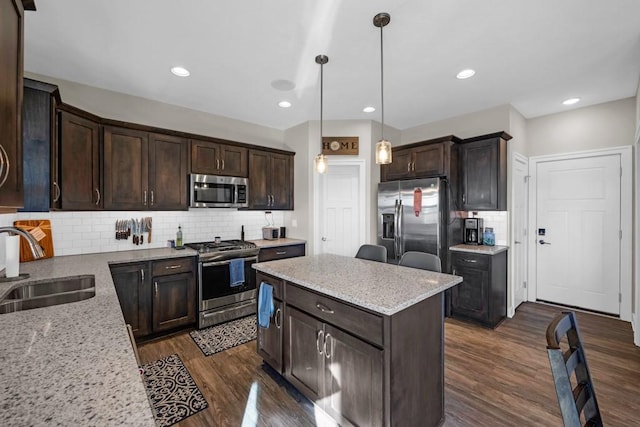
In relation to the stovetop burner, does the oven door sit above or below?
below

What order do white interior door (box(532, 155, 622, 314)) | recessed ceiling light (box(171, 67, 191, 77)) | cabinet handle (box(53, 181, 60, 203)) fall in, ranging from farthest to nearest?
1. white interior door (box(532, 155, 622, 314))
2. recessed ceiling light (box(171, 67, 191, 77))
3. cabinet handle (box(53, 181, 60, 203))

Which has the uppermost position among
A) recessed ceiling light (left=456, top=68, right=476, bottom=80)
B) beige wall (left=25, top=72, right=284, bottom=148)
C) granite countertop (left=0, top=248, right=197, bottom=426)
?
recessed ceiling light (left=456, top=68, right=476, bottom=80)

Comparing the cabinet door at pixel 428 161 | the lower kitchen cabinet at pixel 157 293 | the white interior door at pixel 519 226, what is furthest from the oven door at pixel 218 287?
the white interior door at pixel 519 226

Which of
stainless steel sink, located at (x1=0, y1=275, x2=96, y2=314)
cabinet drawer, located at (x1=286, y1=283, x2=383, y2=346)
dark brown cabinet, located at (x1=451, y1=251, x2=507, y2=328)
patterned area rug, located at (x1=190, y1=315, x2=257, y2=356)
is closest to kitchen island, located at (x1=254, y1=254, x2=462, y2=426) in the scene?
cabinet drawer, located at (x1=286, y1=283, x2=383, y2=346)

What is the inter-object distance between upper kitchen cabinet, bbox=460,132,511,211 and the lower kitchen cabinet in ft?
12.0

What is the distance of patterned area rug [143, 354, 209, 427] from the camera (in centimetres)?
195

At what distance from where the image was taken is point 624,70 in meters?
2.82

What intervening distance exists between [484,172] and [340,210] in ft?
6.64

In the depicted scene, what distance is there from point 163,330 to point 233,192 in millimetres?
1837

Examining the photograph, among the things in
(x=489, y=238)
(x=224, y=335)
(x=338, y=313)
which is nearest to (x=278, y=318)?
(x=338, y=313)

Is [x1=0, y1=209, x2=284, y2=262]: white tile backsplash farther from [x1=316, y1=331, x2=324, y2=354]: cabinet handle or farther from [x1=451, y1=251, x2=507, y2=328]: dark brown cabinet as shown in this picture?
[x1=451, y1=251, x2=507, y2=328]: dark brown cabinet

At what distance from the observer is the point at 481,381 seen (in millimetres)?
2326

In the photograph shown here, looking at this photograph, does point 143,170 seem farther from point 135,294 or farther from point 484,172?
point 484,172

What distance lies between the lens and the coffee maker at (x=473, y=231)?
394 cm
